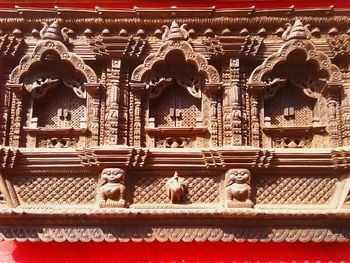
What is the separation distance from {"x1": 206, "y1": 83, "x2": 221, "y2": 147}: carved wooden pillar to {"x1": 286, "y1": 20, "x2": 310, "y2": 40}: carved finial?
1.03 m

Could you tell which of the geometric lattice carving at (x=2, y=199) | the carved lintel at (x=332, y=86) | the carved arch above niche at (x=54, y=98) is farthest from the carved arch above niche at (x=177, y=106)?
the geometric lattice carving at (x=2, y=199)

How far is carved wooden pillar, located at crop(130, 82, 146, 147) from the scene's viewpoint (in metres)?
5.48

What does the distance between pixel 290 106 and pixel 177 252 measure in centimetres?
215

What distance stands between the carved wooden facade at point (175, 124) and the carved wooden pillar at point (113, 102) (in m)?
0.02

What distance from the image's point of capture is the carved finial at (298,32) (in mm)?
5559

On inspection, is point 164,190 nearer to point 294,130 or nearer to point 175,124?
point 175,124

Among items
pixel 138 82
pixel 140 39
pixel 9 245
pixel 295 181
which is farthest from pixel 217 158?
pixel 9 245

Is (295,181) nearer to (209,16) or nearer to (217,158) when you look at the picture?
(217,158)

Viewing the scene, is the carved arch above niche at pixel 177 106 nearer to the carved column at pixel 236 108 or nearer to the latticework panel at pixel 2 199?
the carved column at pixel 236 108

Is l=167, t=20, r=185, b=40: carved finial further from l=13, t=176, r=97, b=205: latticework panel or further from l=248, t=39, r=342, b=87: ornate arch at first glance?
l=13, t=176, r=97, b=205: latticework panel

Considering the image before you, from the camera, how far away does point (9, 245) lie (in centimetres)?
524

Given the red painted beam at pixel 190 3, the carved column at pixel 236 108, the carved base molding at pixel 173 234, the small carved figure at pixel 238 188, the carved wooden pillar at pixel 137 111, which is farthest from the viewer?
the red painted beam at pixel 190 3

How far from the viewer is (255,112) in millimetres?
5555

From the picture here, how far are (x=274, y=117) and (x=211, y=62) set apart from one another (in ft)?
3.24
